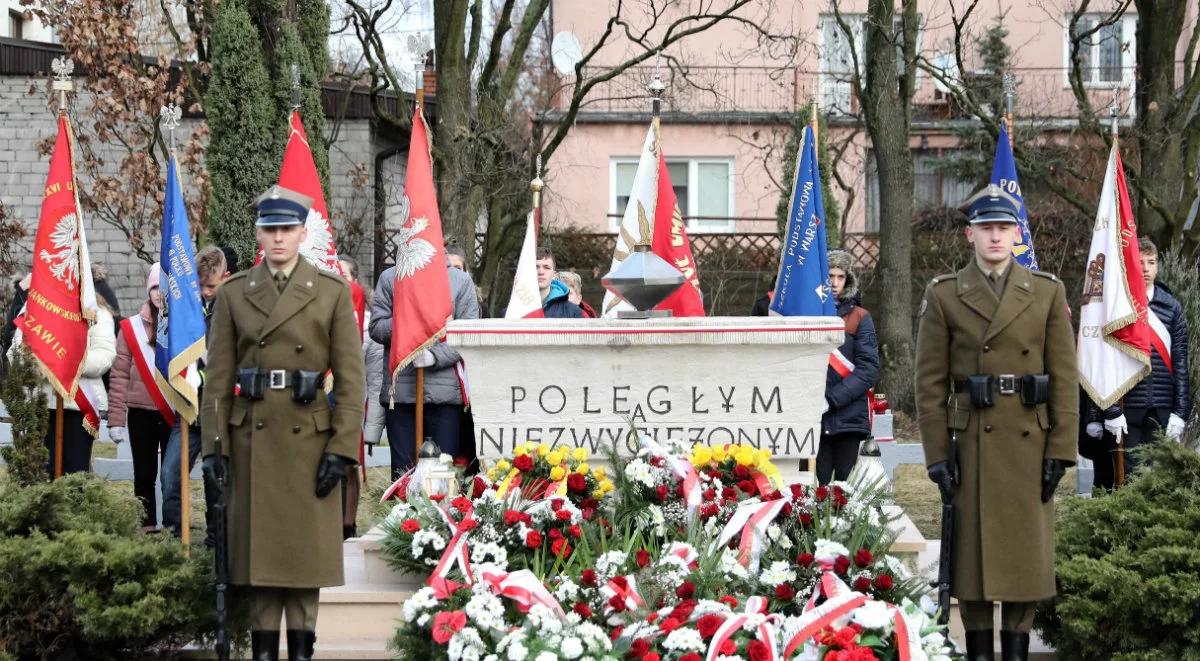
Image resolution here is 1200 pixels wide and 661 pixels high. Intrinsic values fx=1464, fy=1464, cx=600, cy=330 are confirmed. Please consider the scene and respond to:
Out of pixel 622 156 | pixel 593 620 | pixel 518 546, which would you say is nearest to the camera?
pixel 593 620

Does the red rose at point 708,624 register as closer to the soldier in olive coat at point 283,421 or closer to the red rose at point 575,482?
the red rose at point 575,482

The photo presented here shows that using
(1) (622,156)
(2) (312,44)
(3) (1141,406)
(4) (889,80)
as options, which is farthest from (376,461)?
(1) (622,156)

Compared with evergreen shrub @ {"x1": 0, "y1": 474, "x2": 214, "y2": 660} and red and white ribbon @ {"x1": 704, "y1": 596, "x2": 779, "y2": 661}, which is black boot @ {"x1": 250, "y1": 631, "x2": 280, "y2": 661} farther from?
red and white ribbon @ {"x1": 704, "y1": 596, "x2": 779, "y2": 661}

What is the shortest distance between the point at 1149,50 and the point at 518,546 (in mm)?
11665

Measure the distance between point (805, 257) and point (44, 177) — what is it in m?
14.2

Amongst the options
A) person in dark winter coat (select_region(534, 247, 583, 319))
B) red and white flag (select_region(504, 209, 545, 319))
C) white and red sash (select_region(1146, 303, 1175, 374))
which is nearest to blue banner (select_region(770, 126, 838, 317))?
person in dark winter coat (select_region(534, 247, 583, 319))

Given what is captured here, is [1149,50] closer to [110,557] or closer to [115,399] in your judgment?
[115,399]

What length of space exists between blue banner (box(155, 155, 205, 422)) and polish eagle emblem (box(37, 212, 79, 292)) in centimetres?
64

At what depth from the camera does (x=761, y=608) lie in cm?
556

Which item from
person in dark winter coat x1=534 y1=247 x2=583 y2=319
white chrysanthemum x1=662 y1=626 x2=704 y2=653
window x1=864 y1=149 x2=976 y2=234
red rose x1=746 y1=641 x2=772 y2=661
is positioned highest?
window x1=864 y1=149 x2=976 y2=234

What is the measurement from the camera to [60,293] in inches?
334

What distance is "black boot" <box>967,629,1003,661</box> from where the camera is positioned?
5.77 meters

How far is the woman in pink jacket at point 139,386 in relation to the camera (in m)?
8.41

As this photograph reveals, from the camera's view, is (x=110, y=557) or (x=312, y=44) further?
(x=312, y=44)
